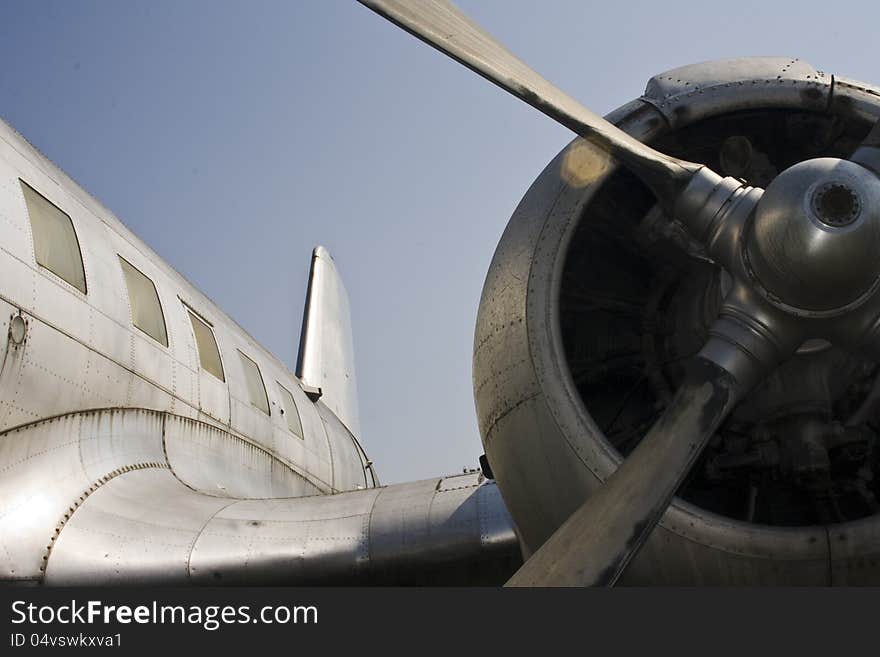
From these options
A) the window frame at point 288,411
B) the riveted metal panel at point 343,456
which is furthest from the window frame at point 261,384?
the riveted metal panel at point 343,456

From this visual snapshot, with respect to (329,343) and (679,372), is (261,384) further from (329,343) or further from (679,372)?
(329,343)

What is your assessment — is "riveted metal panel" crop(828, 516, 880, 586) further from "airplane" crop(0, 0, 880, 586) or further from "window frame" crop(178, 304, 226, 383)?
"window frame" crop(178, 304, 226, 383)

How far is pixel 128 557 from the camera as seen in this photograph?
21.8ft

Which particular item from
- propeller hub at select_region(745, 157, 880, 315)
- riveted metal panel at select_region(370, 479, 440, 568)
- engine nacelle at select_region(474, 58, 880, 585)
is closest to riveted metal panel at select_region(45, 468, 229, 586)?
riveted metal panel at select_region(370, 479, 440, 568)

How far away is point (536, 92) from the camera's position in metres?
5.00

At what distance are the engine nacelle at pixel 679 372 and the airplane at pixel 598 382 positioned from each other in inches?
0.5

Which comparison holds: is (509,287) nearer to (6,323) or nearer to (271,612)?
(271,612)

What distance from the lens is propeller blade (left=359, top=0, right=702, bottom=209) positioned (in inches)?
193

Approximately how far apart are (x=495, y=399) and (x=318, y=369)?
519 inches

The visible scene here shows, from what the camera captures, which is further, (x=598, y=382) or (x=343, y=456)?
(x=343, y=456)

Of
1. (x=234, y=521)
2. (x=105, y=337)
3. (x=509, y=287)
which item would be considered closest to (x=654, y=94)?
(x=509, y=287)

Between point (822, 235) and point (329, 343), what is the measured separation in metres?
15.8

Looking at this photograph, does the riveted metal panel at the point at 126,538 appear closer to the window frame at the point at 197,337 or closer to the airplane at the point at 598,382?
the airplane at the point at 598,382

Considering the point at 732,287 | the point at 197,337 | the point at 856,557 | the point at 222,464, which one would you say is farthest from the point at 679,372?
the point at 197,337
